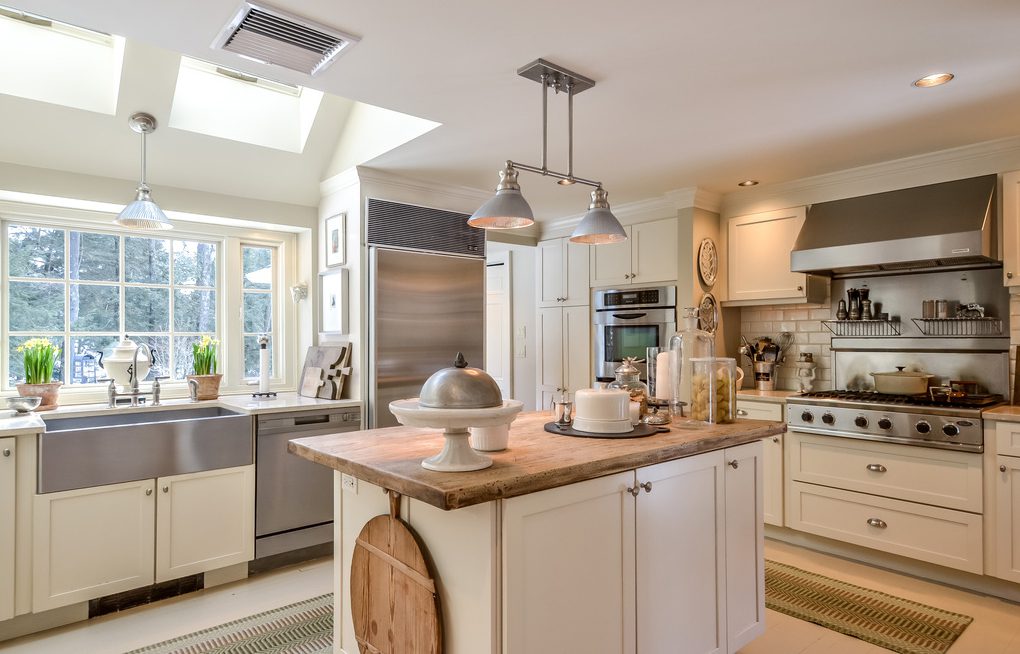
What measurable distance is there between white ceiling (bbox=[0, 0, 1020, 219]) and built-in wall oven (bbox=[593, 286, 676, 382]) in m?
1.01

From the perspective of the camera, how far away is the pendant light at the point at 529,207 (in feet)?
7.42

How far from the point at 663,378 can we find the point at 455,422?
4.56 ft

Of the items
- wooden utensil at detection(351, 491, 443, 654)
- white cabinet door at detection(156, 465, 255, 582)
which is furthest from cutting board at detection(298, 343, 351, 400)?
wooden utensil at detection(351, 491, 443, 654)

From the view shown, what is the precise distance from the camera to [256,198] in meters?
3.98

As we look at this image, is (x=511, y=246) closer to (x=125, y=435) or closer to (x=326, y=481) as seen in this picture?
(x=326, y=481)

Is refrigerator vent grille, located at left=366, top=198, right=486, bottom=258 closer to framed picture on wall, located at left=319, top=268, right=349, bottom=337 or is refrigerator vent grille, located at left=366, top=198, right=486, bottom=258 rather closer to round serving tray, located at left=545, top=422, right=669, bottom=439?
framed picture on wall, located at left=319, top=268, right=349, bottom=337

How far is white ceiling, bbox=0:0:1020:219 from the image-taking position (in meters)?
2.00

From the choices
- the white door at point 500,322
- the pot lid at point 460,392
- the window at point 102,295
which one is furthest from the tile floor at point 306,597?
the white door at point 500,322

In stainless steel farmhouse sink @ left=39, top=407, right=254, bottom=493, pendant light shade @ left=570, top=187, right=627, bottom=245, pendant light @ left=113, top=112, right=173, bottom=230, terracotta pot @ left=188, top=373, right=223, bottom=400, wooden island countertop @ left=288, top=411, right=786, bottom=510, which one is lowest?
stainless steel farmhouse sink @ left=39, top=407, right=254, bottom=493

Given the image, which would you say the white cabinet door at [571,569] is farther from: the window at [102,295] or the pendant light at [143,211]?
the window at [102,295]

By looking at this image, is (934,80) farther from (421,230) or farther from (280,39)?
(421,230)

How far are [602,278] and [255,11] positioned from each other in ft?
11.4

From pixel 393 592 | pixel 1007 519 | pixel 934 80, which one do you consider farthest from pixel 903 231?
pixel 393 592

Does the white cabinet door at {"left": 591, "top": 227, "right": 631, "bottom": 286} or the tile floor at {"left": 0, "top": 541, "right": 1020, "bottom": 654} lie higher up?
the white cabinet door at {"left": 591, "top": 227, "right": 631, "bottom": 286}
